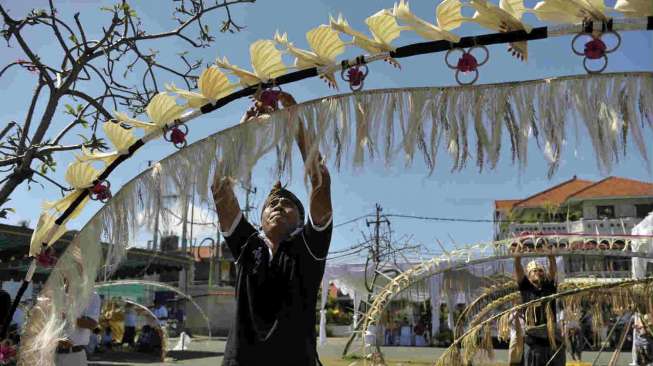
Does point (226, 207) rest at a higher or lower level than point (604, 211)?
lower

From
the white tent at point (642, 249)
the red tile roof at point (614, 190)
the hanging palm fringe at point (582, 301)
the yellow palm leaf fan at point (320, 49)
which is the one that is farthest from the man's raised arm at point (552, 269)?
the red tile roof at point (614, 190)

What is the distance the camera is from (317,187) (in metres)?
2.34

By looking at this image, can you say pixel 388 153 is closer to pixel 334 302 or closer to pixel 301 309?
pixel 301 309

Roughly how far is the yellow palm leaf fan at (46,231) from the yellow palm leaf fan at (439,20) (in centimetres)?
203

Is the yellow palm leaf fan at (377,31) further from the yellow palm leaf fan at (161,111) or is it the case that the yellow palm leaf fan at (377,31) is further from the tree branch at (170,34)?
the tree branch at (170,34)

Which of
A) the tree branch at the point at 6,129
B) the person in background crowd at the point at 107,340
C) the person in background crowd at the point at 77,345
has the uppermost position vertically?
the tree branch at the point at 6,129

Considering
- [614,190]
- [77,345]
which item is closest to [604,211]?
[614,190]

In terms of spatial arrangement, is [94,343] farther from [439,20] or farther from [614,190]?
[614,190]

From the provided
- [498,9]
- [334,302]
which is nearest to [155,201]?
[498,9]

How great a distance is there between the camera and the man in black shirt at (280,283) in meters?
2.34

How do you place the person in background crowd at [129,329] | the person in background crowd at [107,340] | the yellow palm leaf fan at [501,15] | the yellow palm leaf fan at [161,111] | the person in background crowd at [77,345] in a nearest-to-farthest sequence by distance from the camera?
the yellow palm leaf fan at [501,15]
the yellow palm leaf fan at [161,111]
the person in background crowd at [77,345]
the person in background crowd at [107,340]
the person in background crowd at [129,329]

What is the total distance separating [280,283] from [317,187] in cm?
42

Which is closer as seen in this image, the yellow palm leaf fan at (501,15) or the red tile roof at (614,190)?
the yellow palm leaf fan at (501,15)

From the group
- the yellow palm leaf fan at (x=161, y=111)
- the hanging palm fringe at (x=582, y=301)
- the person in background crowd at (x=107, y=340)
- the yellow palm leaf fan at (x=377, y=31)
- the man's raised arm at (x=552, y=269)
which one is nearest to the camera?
the yellow palm leaf fan at (x=377, y=31)
